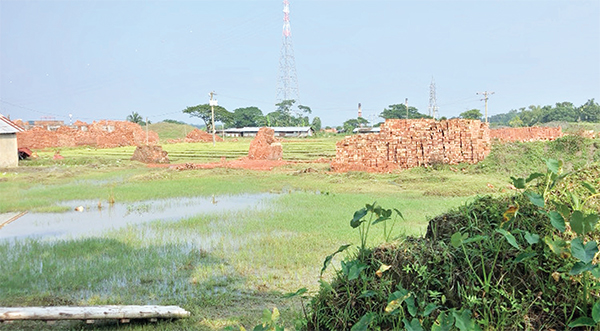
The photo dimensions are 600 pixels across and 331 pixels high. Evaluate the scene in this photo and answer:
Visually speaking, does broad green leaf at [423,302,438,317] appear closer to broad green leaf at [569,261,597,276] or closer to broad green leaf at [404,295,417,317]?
broad green leaf at [404,295,417,317]

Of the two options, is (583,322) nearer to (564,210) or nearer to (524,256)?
(524,256)

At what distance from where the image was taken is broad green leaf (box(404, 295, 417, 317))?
2336mm

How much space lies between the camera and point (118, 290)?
5285 mm

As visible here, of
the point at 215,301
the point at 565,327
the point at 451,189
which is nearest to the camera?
the point at 565,327

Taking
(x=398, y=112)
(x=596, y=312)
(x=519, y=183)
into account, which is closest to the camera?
(x=596, y=312)

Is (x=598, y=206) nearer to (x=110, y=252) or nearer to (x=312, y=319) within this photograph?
(x=312, y=319)

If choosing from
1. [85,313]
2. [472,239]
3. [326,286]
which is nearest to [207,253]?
[85,313]

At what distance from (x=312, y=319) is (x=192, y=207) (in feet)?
30.3

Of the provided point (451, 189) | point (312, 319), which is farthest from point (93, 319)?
point (451, 189)

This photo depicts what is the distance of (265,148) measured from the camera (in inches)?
1025

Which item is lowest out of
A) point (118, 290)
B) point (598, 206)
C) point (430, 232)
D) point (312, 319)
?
point (118, 290)

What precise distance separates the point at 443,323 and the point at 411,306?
0.63 ft

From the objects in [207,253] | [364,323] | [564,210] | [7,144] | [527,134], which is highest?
[7,144]

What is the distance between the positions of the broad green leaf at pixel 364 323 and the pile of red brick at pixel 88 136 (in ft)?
153
